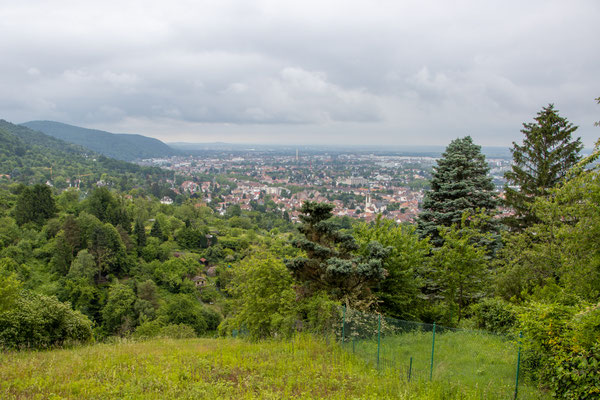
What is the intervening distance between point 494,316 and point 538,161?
34.5ft

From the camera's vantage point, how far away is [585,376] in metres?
4.76

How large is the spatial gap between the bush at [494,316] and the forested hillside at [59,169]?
12269cm

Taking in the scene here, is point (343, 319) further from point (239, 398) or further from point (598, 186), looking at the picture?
point (598, 186)

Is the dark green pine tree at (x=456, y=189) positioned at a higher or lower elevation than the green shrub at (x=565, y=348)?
higher

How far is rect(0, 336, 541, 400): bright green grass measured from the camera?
582cm

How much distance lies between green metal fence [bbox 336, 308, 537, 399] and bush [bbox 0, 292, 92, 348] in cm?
818

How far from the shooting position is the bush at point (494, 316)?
913 cm

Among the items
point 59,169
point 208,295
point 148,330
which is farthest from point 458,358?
point 59,169

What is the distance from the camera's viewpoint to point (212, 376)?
22.1 feet

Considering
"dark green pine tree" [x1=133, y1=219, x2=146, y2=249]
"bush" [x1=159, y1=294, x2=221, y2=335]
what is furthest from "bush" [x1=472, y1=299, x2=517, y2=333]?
"dark green pine tree" [x1=133, y1=219, x2=146, y2=249]

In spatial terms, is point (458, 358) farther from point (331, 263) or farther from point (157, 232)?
point (157, 232)

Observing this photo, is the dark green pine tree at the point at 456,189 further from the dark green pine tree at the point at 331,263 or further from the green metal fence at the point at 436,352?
the green metal fence at the point at 436,352

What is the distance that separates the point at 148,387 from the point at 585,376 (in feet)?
22.2

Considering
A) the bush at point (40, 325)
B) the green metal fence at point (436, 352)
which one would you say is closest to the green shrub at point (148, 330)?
the bush at point (40, 325)
